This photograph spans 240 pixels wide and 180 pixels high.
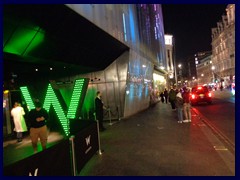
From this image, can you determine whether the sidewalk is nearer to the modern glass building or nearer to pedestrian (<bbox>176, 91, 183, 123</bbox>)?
pedestrian (<bbox>176, 91, 183, 123</bbox>)

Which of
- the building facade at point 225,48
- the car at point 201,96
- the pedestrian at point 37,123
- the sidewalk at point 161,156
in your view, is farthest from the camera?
the building facade at point 225,48

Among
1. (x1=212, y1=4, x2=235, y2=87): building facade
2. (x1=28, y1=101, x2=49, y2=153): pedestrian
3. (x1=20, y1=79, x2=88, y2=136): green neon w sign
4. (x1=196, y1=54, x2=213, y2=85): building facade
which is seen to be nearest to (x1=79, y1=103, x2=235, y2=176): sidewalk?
(x1=20, y1=79, x2=88, y2=136): green neon w sign

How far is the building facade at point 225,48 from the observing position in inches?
2881

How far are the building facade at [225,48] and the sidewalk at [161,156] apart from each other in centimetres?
6598

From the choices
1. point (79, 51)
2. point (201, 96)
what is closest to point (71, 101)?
point (79, 51)

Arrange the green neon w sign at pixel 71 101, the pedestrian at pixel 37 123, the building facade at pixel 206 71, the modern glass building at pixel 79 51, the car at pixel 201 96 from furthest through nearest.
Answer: the building facade at pixel 206 71, the car at pixel 201 96, the green neon w sign at pixel 71 101, the modern glass building at pixel 79 51, the pedestrian at pixel 37 123

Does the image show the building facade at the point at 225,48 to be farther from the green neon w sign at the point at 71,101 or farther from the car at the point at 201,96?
the green neon w sign at the point at 71,101

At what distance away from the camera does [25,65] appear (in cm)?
1488

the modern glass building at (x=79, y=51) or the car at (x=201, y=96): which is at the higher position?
the modern glass building at (x=79, y=51)

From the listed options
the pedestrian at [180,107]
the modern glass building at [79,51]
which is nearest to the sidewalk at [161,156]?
the pedestrian at [180,107]

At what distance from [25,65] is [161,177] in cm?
1120

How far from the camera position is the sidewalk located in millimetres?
6332

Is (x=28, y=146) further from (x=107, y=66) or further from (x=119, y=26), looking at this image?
(x=107, y=66)

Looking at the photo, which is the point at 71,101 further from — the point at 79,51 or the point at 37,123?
the point at 37,123
